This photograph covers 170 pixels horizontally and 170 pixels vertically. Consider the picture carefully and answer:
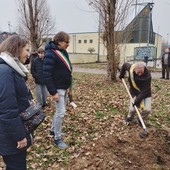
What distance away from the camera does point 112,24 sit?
36.9 feet

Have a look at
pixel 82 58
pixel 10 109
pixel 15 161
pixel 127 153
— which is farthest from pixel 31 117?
pixel 82 58

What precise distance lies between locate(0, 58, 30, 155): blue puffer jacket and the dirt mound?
5.27ft

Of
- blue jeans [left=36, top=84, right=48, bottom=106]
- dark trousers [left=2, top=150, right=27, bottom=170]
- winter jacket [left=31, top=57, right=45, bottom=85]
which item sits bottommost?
dark trousers [left=2, top=150, right=27, bottom=170]

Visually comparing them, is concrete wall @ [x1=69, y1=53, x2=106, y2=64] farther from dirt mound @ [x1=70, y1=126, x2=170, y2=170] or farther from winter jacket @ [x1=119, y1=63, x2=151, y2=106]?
dirt mound @ [x1=70, y1=126, x2=170, y2=170]

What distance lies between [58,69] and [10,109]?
1841mm

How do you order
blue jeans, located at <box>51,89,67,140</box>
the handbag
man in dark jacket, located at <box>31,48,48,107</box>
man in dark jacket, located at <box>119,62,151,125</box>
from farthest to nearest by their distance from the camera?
man in dark jacket, located at <box>31,48,48,107</box>
man in dark jacket, located at <box>119,62,151,125</box>
blue jeans, located at <box>51,89,67,140</box>
the handbag

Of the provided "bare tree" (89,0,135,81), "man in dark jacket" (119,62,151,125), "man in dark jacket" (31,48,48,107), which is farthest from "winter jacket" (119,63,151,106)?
"bare tree" (89,0,135,81)

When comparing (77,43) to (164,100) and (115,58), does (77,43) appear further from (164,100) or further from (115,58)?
(164,100)

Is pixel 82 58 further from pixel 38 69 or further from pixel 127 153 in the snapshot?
pixel 127 153

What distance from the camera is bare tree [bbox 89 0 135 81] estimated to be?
1123 centimetres

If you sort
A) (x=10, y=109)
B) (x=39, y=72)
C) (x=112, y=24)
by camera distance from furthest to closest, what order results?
(x=112, y=24), (x=39, y=72), (x=10, y=109)

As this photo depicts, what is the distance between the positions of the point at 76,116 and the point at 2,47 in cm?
390

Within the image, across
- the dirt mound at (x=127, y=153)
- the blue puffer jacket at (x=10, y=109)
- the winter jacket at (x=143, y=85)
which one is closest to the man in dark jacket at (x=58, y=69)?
the dirt mound at (x=127, y=153)

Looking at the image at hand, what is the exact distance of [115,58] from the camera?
460 inches
